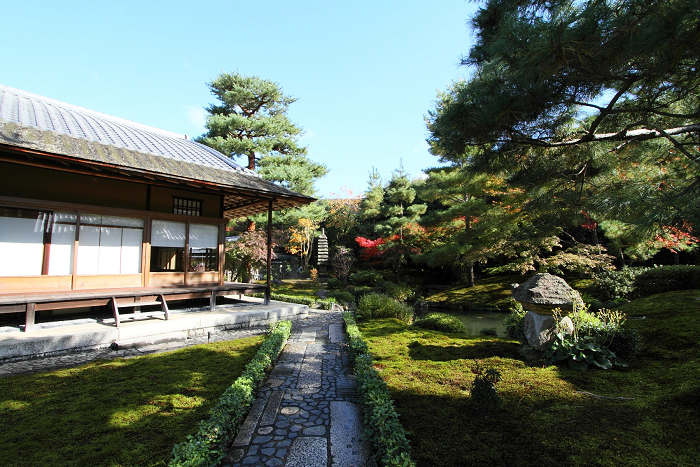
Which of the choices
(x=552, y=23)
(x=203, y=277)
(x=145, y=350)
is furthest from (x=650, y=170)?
(x=203, y=277)

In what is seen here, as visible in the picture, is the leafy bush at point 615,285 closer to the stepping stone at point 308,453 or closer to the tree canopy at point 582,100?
the tree canopy at point 582,100

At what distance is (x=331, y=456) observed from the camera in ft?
8.87

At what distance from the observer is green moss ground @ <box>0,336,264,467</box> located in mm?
2756

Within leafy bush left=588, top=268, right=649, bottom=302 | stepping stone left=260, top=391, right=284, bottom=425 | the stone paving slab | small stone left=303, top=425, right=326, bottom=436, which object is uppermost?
leafy bush left=588, top=268, right=649, bottom=302

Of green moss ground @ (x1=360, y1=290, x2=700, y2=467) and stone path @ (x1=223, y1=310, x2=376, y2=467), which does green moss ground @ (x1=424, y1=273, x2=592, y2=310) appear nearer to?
green moss ground @ (x1=360, y1=290, x2=700, y2=467)

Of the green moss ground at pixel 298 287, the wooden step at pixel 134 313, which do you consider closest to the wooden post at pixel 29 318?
the wooden step at pixel 134 313

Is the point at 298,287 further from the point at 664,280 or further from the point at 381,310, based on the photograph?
the point at 664,280

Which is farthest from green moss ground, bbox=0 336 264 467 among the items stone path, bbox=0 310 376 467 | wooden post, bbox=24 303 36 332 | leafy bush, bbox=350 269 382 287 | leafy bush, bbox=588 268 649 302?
leafy bush, bbox=350 269 382 287

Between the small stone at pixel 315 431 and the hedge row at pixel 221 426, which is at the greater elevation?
the hedge row at pixel 221 426

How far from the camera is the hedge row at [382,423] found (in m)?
2.38

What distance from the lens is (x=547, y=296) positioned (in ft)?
15.2

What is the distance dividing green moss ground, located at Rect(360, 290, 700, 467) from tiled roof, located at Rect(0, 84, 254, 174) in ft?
25.2

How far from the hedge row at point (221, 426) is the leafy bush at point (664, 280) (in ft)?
36.6

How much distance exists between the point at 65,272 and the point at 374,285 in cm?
1328
